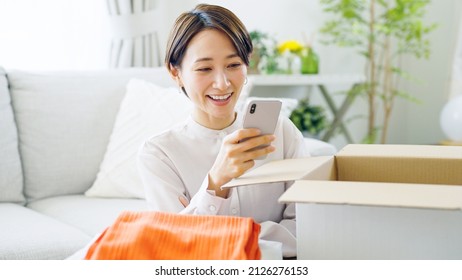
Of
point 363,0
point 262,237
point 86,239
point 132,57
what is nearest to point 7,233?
point 86,239

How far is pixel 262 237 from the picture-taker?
867mm

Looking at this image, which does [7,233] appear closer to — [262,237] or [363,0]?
[262,237]

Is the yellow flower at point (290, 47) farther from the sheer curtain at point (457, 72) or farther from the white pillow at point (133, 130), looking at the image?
the white pillow at point (133, 130)

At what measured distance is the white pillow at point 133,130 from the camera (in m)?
1.97

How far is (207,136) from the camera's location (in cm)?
123

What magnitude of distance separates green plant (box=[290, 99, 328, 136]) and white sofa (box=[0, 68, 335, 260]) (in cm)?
136

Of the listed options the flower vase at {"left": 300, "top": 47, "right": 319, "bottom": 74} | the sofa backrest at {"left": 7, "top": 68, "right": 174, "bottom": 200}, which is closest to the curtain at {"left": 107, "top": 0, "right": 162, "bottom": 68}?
the sofa backrest at {"left": 7, "top": 68, "right": 174, "bottom": 200}

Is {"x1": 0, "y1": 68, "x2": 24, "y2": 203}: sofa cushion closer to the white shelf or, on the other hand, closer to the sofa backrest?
the sofa backrest

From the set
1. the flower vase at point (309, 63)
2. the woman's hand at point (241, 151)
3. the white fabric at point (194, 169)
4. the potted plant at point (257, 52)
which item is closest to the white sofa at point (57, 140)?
the white fabric at point (194, 169)

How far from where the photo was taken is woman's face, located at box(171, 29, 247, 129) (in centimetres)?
109

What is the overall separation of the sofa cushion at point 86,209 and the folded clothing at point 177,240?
100 cm

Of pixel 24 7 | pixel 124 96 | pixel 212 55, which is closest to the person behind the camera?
pixel 212 55

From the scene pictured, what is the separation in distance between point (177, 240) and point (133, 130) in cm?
137
